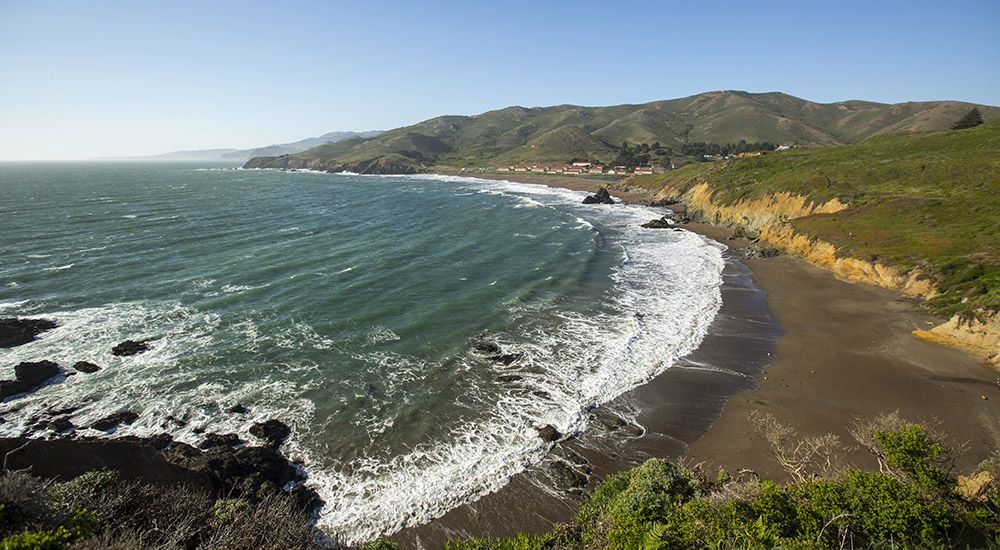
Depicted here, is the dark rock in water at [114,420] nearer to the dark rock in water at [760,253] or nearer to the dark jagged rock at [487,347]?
the dark jagged rock at [487,347]

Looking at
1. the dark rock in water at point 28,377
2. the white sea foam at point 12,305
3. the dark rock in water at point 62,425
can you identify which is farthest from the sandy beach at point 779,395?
the white sea foam at point 12,305

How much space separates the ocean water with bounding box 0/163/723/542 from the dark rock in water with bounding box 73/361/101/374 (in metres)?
0.60

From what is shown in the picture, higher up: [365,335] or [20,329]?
[20,329]

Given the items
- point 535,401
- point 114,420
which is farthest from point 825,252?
point 114,420

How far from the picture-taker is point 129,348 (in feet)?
82.7

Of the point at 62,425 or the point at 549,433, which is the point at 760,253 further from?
the point at 62,425

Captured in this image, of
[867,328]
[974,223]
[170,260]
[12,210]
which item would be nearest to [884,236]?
[974,223]

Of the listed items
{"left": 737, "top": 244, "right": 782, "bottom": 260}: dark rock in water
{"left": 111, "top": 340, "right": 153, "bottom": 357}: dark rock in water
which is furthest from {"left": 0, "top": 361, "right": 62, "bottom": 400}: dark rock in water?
{"left": 737, "top": 244, "right": 782, "bottom": 260}: dark rock in water

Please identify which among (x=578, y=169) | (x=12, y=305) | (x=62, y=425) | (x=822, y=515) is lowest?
(x=62, y=425)

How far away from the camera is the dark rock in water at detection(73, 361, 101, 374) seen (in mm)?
23219

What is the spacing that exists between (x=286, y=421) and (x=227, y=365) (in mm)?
7127

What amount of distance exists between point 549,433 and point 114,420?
20.2m

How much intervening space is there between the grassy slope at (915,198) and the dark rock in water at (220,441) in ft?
141

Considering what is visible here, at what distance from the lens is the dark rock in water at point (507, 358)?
84.1 feet
